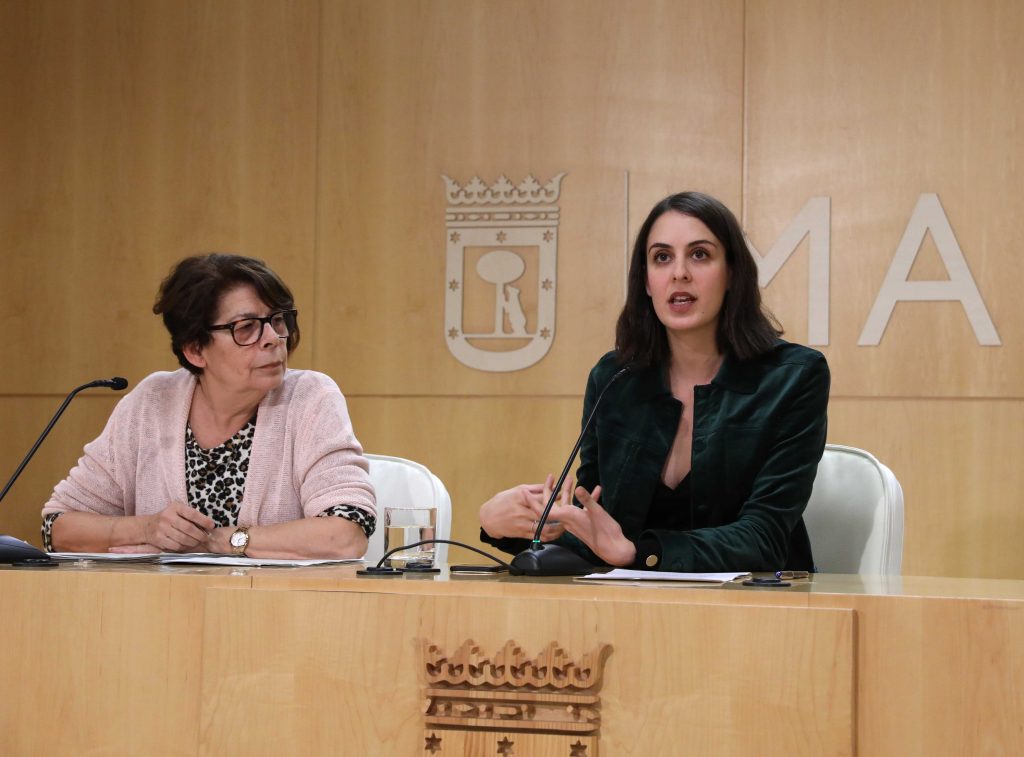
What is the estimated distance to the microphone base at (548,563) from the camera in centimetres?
174

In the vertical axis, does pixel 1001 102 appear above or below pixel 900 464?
above

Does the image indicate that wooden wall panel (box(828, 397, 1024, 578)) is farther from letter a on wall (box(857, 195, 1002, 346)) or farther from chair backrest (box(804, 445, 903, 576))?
chair backrest (box(804, 445, 903, 576))

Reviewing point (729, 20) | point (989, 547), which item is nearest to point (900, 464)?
point (989, 547)

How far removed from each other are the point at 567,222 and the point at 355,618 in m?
2.82

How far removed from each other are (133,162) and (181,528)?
250 cm

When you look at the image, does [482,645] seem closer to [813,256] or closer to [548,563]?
[548,563]

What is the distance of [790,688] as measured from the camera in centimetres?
138

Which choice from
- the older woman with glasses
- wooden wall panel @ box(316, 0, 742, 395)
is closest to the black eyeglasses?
the older woman with glasses

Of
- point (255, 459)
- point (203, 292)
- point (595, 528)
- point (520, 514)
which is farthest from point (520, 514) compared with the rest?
point (203, 292)

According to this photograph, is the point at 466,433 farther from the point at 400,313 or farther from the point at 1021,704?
the point at 1021,704

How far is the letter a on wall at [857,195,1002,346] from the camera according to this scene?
3.88 meters

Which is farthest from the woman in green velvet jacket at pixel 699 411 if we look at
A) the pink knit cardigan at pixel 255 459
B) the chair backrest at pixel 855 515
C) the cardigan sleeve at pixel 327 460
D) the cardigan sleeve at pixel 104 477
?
the cardigan sleeve at pixel 104 477

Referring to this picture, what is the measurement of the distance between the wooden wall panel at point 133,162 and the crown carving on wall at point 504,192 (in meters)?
0.54

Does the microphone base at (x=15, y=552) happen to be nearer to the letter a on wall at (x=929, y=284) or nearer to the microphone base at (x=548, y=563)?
the microphone base at (x=548, y=563)
